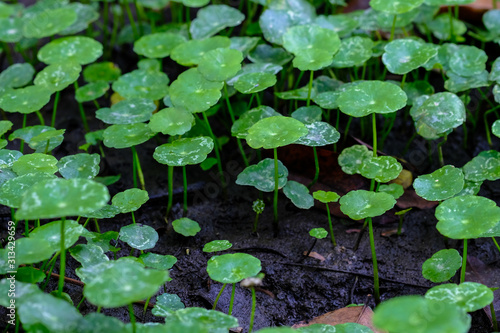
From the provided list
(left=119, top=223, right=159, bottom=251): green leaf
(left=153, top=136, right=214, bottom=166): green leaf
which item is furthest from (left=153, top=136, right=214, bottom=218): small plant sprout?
(left=119, top=223, right=159, bottom=251): green leaf

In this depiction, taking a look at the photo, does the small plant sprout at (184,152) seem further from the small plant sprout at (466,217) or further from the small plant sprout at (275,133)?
the small plant sprout at (466,217)

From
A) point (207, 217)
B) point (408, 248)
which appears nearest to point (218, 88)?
point (207, 217)

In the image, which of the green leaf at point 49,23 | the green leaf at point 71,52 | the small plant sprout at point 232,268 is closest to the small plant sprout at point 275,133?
the small plant sprout at point 232,268

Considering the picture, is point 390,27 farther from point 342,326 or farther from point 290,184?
point 342,326

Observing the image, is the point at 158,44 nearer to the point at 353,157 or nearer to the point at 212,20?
the point at 212,20

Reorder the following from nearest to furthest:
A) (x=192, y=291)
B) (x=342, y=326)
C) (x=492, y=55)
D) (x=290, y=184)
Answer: (x=342, y=326)
(x=192, y=291)
(x=290, y=184)
(x=492, y=55)

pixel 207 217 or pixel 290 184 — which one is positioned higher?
pixel 290 184
